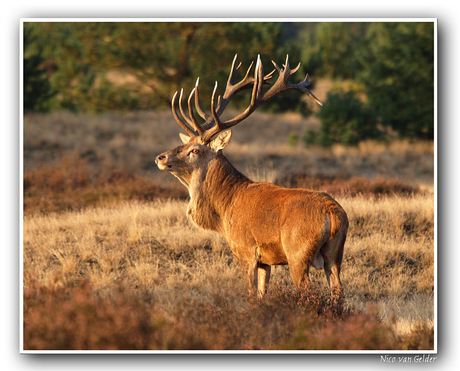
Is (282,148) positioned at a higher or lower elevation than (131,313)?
higher

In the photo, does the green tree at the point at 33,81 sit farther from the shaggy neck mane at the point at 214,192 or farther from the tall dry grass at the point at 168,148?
the shaggy neck mane at the point at 214,192

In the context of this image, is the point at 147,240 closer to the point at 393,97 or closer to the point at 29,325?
the point at 29,325

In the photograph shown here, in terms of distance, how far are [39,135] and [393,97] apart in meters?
14.1

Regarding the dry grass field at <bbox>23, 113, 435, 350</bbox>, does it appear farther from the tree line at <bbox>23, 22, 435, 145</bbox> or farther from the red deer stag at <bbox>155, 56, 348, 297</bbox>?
the tree line at <bbox>23, 22, 435, 145</bbox>

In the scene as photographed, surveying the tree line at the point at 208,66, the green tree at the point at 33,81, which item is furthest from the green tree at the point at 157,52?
the green tree at the point at 33,81

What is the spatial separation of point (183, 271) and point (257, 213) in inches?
86.6

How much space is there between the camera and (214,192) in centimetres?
609

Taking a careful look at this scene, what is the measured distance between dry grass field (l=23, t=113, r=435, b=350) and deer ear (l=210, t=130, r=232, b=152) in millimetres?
1718

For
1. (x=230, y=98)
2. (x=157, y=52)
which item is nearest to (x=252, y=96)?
(x=230, y=98)

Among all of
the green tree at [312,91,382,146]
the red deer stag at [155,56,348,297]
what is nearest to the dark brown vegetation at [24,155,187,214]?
the red deer stag at [155,56,348,297]

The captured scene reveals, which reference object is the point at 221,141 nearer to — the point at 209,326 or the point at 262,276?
the point at 262,276

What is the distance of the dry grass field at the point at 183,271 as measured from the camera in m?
4.68
